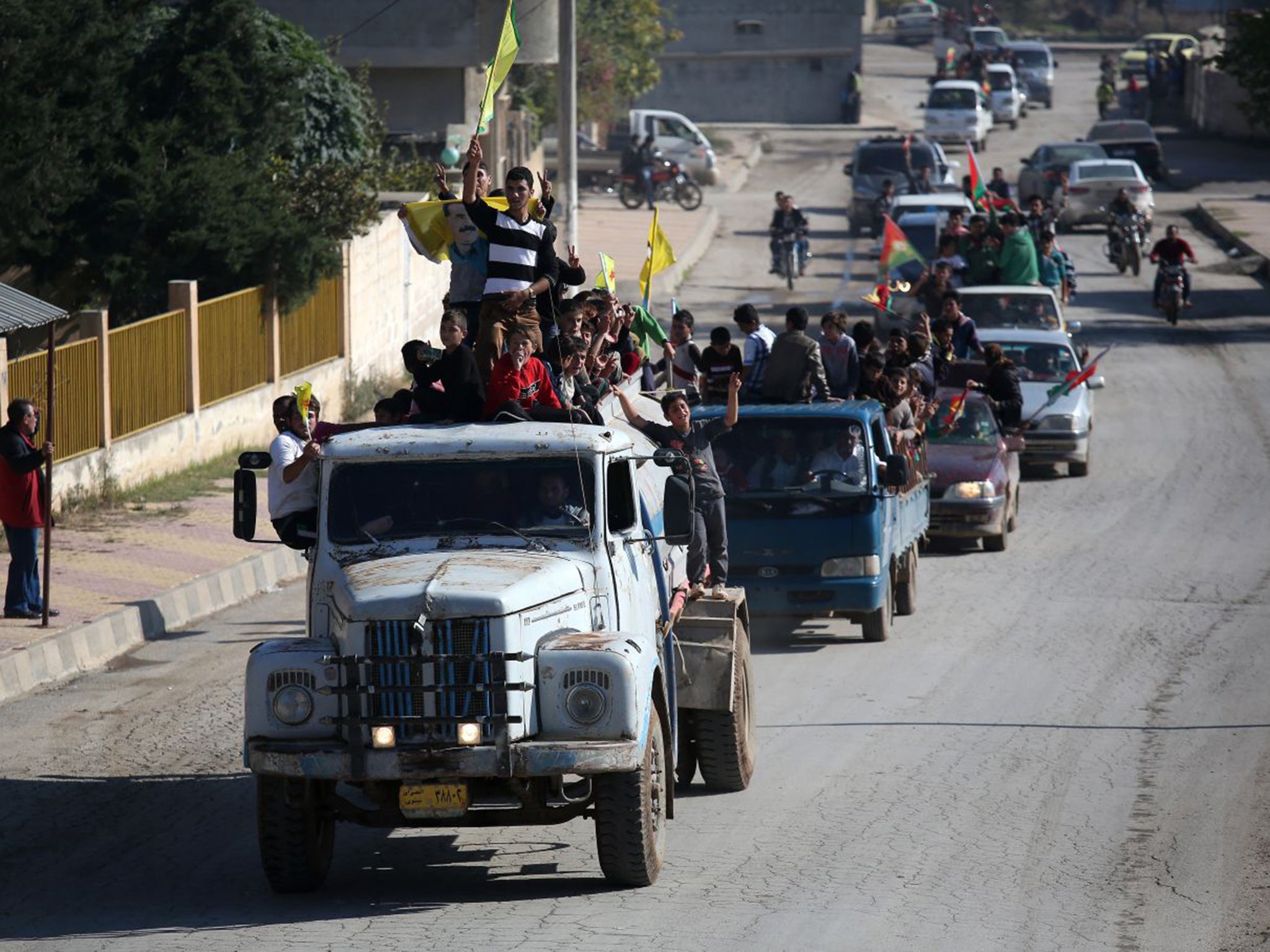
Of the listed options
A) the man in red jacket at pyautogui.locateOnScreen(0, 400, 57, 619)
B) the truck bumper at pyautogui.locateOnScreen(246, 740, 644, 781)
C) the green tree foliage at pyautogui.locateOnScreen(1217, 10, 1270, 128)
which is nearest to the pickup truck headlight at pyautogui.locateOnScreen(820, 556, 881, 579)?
the man in red jacket at pyautogui.locateOnScreen(0, 400, 57, 619)

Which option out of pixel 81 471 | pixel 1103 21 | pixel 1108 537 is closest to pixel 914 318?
pixel 1108 537

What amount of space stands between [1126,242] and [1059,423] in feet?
64.1

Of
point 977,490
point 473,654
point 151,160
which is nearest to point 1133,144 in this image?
point 151,160

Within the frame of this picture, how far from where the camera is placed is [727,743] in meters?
11.2

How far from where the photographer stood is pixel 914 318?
29.0 meters

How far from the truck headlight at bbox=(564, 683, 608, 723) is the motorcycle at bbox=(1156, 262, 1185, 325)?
29.8 meters

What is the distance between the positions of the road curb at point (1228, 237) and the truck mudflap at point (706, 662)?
3464 cm

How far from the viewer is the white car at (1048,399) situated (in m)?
24.4

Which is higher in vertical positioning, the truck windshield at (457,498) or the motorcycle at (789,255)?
the motorcycle at (789,255)

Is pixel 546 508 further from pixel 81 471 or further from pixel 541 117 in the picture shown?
pixel 541 117

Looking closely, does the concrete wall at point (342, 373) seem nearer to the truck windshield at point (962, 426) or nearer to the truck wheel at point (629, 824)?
the truck windshield at point (962, 426)

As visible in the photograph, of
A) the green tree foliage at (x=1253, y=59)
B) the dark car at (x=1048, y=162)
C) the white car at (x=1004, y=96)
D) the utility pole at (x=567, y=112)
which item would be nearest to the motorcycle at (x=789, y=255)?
the green tree foliage at (x=1253, y=59)

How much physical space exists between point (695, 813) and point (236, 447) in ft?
47.1

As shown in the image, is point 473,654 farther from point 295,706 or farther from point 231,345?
point 231,345
